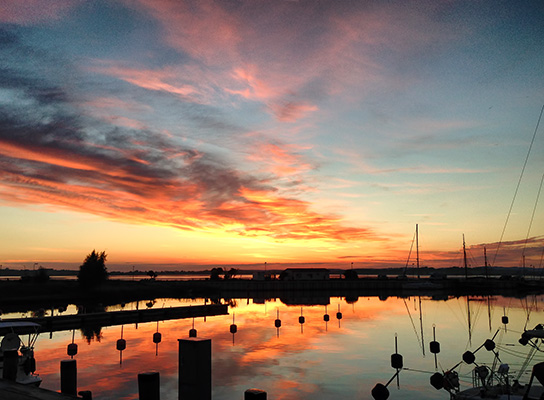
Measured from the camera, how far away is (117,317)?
6831cm

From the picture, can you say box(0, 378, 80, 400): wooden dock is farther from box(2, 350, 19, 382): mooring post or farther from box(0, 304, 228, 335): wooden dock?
box(0, 304, 228, 335): wooden dock

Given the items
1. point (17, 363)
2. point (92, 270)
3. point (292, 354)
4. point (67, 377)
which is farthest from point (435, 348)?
point (92, 270)

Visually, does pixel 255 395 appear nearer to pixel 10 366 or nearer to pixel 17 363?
pixel 10 366

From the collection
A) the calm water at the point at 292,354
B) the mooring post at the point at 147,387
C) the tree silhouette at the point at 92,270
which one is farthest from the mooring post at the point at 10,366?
the tree silhouette at the point at 92,270

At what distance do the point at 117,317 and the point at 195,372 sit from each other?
59.5 metres

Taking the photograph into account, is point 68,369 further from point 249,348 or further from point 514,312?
point 514,312

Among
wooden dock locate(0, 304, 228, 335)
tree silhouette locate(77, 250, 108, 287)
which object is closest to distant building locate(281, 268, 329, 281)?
tree silhouette locate(77, 250, 108, 287)

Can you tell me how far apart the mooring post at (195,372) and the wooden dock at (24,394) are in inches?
175

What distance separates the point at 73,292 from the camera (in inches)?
4560

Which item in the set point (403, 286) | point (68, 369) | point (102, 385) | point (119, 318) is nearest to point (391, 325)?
point (119, 318)

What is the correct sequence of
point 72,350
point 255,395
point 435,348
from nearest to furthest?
point 255,395
point 72,350
point 435,348

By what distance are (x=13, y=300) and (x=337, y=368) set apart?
8819 centimetres

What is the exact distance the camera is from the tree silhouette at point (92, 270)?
11944cm

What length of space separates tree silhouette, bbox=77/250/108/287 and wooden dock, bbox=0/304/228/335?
52.2 m
